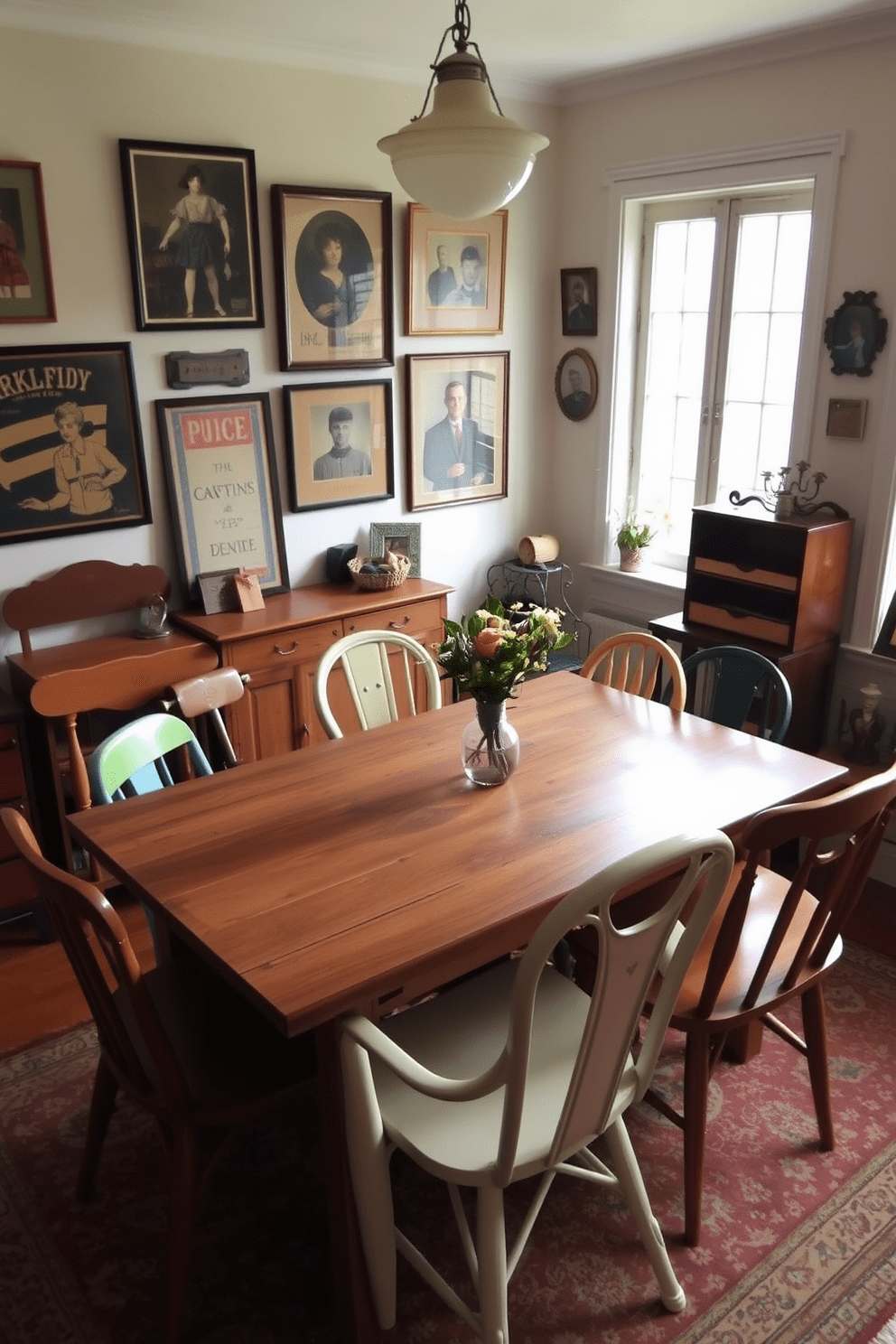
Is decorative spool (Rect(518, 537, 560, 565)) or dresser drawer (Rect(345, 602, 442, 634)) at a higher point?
decorative spool (Rect(518, 537, 560, 565))

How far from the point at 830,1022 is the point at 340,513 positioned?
7.91 feet

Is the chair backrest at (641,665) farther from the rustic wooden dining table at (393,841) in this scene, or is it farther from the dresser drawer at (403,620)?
the dresser drawer at (403,620)

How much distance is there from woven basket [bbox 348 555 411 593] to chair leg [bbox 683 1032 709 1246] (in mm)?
2182

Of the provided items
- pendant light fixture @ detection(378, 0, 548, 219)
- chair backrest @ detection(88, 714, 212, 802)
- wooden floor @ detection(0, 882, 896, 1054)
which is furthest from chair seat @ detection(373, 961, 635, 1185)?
pendant light fixture @ detection(378, 0, 548, 219)

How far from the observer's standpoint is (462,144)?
179 centimetres

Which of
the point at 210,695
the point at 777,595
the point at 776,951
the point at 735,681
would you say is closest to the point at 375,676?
the point at 210,695

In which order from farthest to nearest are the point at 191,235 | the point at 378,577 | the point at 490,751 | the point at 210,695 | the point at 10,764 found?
1. the point at 378,577
2. the point at 191,235
3. the point at 10,764
4. the point at 210,695
5. the point at 490,751

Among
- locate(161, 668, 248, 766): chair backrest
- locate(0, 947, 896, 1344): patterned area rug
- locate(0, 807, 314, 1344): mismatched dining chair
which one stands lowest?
locate(0, 947, 896, 1344): patterned area rug

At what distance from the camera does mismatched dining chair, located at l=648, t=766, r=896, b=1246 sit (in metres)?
1.75

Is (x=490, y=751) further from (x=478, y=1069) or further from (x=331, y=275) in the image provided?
(x=331, y=275)

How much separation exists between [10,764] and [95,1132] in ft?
3.88

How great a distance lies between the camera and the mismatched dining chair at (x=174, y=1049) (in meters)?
1.62

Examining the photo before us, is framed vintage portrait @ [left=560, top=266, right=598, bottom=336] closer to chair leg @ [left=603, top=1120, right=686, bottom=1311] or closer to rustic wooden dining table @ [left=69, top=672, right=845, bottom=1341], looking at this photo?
rustic wooden dining table @ [left=69, top=672, right=845, bottom=1341]

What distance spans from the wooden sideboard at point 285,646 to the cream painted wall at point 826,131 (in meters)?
1.53
